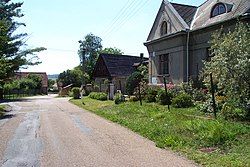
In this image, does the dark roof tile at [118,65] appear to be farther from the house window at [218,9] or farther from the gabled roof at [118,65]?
the house window at [218,9]

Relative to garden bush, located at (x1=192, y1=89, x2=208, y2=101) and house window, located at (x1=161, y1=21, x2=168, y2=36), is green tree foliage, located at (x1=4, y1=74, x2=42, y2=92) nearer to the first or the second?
house window, located at (x1=161, y1=21, x2=168, y2=36)

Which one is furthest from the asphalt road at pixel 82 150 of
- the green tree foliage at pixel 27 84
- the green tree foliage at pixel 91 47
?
the green tree foliage at pixel 91 47

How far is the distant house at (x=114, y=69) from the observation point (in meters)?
48.1

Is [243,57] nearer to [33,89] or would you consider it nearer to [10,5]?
[10,5]

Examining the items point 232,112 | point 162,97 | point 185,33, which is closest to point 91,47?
point 185,33

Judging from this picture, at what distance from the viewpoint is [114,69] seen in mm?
49188

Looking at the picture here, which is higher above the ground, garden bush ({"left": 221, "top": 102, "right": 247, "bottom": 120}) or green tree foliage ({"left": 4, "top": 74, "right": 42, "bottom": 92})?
green tree foliage ({"left": 4, "top": 74, "right": 42, "bottom": 92})

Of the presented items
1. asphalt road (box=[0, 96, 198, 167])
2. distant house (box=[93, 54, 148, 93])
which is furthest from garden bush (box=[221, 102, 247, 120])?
distant house (box=[93, 54, 148, 93])

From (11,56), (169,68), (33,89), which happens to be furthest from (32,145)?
(33,89)

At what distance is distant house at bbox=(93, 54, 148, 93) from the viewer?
48094mm

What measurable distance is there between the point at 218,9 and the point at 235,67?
1261 cm

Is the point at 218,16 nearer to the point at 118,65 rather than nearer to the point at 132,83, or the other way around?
the point at 132,83

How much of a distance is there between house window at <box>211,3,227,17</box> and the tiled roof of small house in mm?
2851

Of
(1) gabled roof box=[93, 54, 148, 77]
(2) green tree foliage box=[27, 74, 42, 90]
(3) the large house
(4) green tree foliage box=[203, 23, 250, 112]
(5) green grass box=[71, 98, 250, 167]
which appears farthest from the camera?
(2) green tree foliage box=[27, 74, 42, 90]
